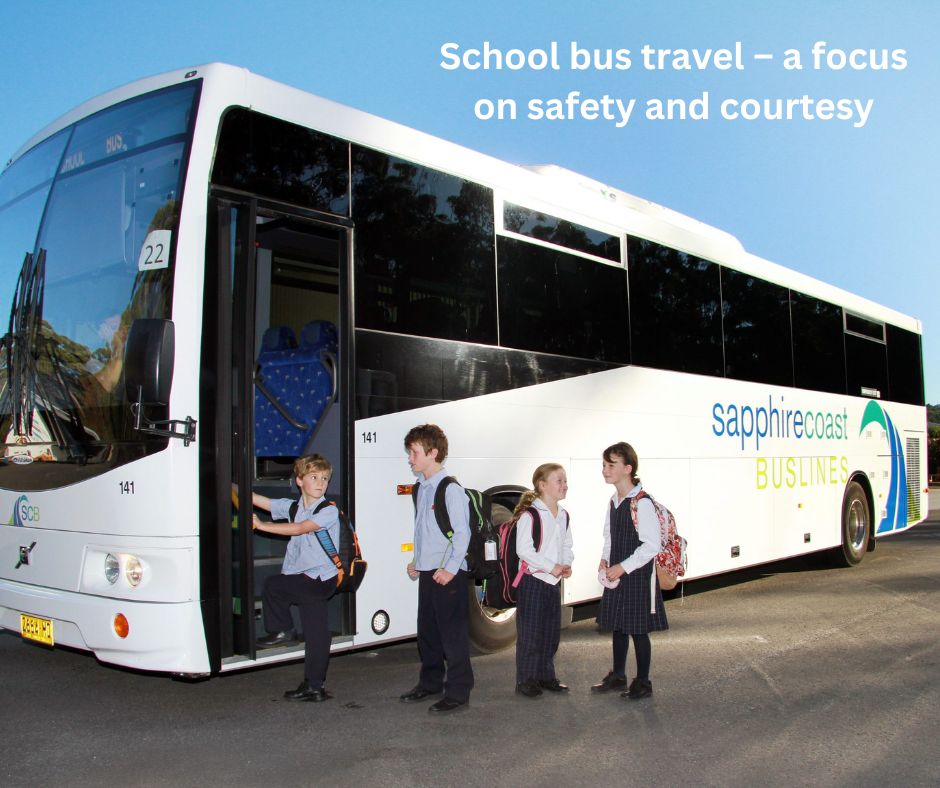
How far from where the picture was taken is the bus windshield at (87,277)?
5.43m

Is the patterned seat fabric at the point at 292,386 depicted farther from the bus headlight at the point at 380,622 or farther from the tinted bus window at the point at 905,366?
the tinted bus window at the point at 905,366

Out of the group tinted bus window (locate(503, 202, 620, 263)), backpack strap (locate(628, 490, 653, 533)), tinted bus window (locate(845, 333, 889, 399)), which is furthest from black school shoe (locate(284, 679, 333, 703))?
tinted bus window (locate(845, 333, 889, 399))

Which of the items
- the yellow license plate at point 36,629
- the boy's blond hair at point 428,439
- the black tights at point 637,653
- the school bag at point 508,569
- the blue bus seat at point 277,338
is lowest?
the black tights at point 637,653

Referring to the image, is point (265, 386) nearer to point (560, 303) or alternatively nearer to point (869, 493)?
point (560, 303)

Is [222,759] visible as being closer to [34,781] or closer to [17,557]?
[34,781]

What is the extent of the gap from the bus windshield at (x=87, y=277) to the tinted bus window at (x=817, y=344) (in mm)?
8121

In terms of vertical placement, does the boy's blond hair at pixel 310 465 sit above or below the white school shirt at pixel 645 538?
above

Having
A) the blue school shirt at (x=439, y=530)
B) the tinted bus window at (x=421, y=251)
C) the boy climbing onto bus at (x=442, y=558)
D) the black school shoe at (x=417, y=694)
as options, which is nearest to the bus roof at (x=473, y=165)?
the tinted bus window at (x=421, y=251)

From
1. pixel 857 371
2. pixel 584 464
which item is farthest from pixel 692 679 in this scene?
pixel 857 371

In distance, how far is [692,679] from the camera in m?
6.77

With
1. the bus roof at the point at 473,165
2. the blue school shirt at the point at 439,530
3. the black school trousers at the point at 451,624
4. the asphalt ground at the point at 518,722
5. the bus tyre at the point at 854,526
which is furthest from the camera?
the bus tyre at the point at 854,526

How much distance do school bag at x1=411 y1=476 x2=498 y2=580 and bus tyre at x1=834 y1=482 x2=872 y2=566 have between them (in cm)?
798

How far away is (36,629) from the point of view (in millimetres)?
5824

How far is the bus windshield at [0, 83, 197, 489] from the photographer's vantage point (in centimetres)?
543
